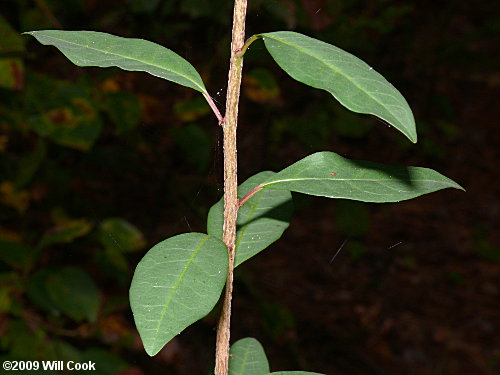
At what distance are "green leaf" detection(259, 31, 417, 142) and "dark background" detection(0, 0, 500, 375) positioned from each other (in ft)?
2.55

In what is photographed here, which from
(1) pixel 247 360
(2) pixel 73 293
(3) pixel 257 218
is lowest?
(2) pixel 73 293

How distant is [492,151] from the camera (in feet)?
16.5

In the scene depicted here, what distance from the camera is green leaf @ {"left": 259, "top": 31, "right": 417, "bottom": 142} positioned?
0.46 m

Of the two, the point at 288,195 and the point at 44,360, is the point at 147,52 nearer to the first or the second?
the point at 288,195

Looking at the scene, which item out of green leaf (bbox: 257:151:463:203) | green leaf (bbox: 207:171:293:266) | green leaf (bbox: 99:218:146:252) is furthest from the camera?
green leaf (bbox: 99:218:146:252)

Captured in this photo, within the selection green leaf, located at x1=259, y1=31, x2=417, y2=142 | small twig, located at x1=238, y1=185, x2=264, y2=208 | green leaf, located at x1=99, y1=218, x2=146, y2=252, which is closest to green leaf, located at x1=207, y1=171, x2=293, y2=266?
small twig, located at x1=238, y1=185, x2=264, y2=208

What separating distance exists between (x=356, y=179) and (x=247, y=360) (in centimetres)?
30

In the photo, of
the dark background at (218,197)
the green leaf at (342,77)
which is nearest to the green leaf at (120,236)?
the dark background at (218,197)

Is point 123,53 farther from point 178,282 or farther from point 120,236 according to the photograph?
point 120,236

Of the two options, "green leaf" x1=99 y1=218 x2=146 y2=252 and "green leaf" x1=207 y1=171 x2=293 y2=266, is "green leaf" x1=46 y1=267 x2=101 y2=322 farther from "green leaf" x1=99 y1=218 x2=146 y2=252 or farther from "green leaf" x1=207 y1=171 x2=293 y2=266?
"green leaf" x1=207 y1=171 x2=293 y2=266

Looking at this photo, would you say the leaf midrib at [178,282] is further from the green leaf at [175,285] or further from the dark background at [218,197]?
the dark background at [218,197]

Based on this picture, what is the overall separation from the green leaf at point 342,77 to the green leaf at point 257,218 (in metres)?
0.21

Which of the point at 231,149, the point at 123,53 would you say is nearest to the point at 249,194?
the point at 231,149

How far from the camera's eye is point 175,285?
20.4 inches
